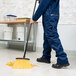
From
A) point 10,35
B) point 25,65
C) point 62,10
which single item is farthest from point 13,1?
point 25,65

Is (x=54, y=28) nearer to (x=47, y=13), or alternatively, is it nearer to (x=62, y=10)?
(x=47, y=13)

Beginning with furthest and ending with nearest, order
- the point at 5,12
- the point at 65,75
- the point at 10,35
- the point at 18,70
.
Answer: the point at 5,12, the point at 10,35, the point at 18,70, the point at 65,75

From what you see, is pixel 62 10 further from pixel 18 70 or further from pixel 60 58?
pixel 18 70

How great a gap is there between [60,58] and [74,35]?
1264 millimetres

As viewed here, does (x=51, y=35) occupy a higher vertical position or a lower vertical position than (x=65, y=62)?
higher

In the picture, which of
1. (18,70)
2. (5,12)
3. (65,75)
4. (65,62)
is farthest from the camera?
(5,12)

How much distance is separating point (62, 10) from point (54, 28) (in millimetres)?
1349

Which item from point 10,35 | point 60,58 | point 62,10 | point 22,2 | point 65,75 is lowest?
point 65,75

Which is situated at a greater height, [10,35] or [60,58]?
[10,35]

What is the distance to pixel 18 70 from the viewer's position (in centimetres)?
174

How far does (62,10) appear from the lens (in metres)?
3.13

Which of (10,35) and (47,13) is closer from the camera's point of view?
(47,13)

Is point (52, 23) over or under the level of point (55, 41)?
over

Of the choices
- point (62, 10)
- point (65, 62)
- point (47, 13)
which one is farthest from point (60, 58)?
point (62, 10)
